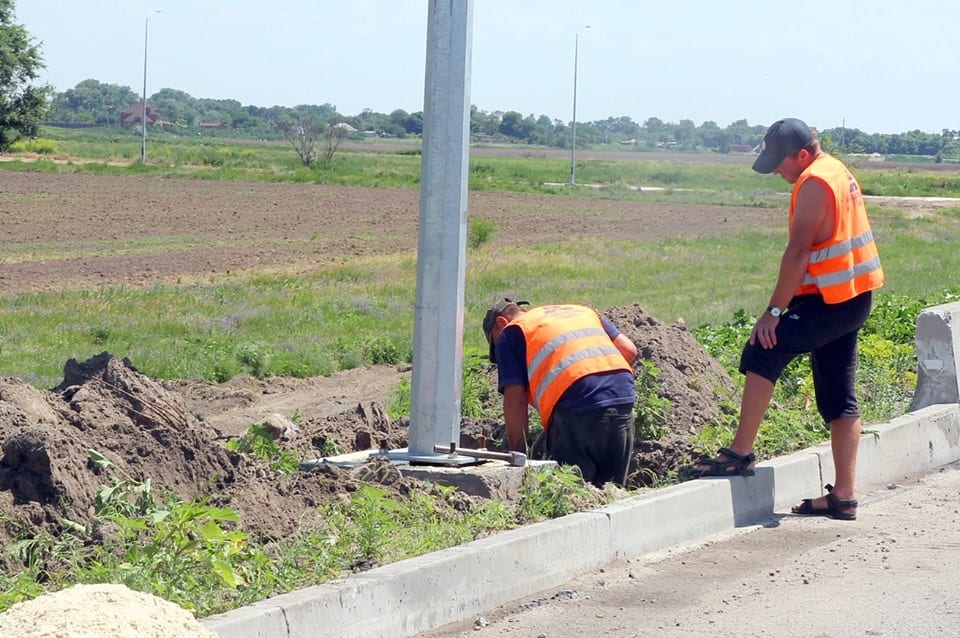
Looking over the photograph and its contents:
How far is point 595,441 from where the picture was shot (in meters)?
7.27

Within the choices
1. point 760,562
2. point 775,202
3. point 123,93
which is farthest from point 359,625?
point 123,93

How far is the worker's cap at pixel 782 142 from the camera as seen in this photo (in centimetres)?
725

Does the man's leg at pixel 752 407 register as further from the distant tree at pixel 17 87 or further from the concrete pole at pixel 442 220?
the distant tree at pixel 17 87

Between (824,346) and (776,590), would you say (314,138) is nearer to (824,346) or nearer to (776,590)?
(824,346)

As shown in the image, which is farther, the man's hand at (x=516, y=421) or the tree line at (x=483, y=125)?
the tree line at (x=483, y=125)

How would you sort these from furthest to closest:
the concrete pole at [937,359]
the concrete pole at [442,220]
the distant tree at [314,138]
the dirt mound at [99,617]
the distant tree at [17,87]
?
the distant tree at [314,138] → the distant tree at [17,87] → the concrete pole at [937,359] → the concrete pole at [442,220] → the dirt mound at [99,617]

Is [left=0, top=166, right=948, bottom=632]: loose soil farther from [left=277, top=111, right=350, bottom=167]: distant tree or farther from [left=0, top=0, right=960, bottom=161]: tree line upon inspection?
[left=277, top=111, right=350, bottom=167]: distant tree

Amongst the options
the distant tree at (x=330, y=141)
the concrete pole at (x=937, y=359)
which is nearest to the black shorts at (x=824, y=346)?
the concrete pole at (x=937, y=359)

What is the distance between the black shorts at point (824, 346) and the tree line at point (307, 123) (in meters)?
7.66

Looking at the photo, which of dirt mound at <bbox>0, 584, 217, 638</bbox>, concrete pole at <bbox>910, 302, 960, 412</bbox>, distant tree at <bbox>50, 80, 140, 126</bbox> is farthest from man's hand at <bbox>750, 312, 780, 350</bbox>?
distant tree at <bbox>50, 80, 140, 126</bbox>

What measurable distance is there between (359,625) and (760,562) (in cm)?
234

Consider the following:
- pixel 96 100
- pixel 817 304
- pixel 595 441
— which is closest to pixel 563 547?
pixel 595 441

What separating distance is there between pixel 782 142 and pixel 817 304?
88 cm

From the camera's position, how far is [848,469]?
740cm
